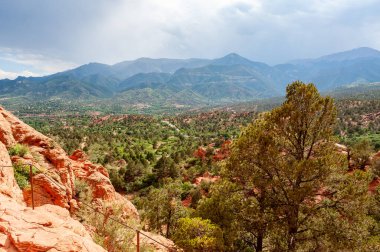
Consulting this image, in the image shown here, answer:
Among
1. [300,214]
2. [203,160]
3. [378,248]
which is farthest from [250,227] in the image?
[203,160]

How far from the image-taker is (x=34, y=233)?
8641 millimetres

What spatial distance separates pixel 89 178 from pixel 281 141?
48.9 ft

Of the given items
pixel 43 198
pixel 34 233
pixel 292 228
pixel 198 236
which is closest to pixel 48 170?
pixel 43 198

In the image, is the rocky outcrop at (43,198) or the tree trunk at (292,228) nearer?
the rocky outcrop at (43,198)

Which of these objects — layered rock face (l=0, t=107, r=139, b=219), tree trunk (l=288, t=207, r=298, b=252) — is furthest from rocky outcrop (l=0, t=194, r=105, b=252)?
tree trunk (l=288, t=207, r=298, b=252)

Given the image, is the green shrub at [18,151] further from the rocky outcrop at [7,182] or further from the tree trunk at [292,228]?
the tree trunk at [292,228]

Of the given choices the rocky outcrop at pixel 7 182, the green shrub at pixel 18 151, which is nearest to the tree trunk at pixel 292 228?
the rocky outcrop at pixel 7 182

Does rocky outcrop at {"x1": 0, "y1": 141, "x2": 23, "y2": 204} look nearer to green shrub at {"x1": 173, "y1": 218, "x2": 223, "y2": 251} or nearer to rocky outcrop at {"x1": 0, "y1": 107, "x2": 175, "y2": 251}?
rocky outcrop at {"x1": 0, "y1": 107, "x2": 175, "y2": 251}

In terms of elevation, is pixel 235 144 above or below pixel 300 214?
above

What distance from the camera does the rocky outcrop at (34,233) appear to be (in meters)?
8.11

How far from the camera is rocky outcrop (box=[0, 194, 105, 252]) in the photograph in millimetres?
8109

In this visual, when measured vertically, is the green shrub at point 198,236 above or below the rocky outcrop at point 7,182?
below

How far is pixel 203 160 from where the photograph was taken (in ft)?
224

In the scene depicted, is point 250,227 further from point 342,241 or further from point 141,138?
point 141,138
